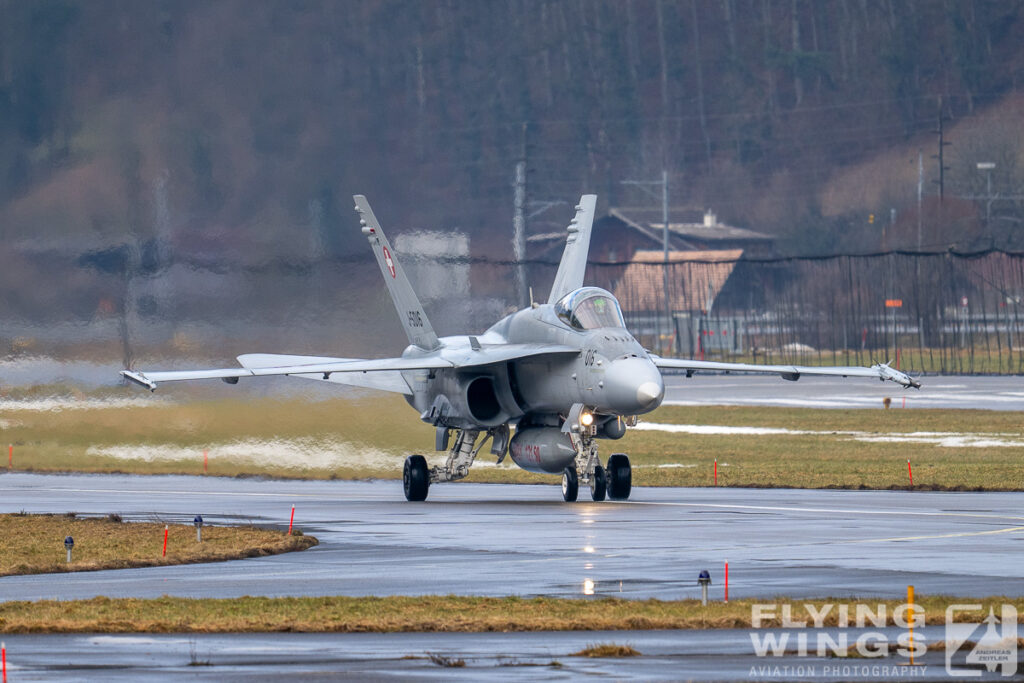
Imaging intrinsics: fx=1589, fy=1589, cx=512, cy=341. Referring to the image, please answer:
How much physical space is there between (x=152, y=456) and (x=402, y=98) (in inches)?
388

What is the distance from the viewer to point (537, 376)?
88.6 feet

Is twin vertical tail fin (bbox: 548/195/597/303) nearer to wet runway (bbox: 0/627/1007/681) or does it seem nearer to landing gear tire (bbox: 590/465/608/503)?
landing gear tire (bbox: 590/465/608/503)

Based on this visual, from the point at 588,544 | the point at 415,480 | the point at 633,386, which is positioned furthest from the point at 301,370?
the point at 588,544

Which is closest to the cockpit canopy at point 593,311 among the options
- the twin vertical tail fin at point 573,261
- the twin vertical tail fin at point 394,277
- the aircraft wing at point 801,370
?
the aircraft wing at point 801,370

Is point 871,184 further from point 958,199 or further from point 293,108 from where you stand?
point 293,108

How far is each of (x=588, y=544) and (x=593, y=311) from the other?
23.9 ft

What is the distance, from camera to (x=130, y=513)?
25031mm

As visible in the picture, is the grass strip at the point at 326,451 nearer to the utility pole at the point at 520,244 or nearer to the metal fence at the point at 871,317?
the utility pole at the point at 520,244

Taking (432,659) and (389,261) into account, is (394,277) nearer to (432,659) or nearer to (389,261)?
(389,261)

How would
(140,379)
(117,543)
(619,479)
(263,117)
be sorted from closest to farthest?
1. (117,543)
2. (140,379)
3. (619,479)
4. (263,117)

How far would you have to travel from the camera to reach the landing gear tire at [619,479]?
2603 cm

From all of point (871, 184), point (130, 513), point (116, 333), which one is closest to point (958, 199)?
point (871, 184)

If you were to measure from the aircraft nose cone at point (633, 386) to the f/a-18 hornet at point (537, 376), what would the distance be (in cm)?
2

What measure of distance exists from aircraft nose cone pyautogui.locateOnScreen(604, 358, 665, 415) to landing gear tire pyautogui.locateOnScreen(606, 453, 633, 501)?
1.60 metres
